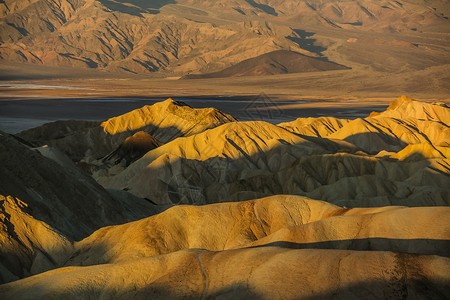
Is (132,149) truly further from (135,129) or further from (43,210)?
(43,210)

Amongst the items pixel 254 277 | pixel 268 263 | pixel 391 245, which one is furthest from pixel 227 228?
pixel 254 277

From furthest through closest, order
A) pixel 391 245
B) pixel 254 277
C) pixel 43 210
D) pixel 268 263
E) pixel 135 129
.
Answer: pixel 135 129 < pixel 43 210 < pixel 391 245 < pixel 268 263 < pixel 254 277

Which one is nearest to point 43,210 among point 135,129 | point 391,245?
point 391,245

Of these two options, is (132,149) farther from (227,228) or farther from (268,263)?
(268,263)

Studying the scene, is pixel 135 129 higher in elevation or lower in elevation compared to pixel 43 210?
lower

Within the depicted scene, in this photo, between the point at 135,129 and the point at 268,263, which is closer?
the point at 268,263

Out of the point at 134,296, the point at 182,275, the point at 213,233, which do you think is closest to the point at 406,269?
the point at 182,275

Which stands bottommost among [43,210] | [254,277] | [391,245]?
[43,210]

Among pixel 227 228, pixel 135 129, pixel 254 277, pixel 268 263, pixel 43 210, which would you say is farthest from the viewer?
pixel 135 129

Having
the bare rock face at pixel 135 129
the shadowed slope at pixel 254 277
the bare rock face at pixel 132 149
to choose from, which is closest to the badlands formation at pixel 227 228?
the shadowed slope at pixel 254 277
